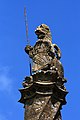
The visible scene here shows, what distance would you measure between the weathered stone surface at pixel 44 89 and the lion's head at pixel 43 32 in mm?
683

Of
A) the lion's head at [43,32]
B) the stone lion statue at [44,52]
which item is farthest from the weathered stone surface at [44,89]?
the lion's head at [43,32]

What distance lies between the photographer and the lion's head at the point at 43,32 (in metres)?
15.6

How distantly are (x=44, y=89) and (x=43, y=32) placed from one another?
7.53ft

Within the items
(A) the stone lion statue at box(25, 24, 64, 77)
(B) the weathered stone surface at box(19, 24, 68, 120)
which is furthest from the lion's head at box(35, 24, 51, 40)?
(B) the weathered stone surface at box(19, 24, 68, 120)

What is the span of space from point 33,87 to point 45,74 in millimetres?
476

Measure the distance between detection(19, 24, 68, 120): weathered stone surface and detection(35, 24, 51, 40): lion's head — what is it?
0.68 meters

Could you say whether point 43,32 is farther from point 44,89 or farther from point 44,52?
point 44,89

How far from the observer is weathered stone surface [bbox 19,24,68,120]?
1377 cm

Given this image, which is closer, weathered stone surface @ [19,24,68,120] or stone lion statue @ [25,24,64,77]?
weathered stone surface @ [19,24,68,120]

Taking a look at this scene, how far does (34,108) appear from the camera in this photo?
1384cm

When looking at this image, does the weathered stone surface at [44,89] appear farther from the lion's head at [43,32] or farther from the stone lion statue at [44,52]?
the lion's head at [43,32]

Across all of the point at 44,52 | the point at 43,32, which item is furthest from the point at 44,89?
the point at 43,32

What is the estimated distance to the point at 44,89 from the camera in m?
14.0

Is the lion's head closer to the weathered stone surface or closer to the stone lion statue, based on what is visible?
the stone lion statue
